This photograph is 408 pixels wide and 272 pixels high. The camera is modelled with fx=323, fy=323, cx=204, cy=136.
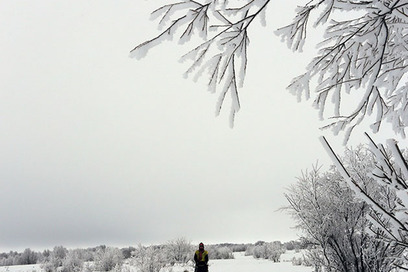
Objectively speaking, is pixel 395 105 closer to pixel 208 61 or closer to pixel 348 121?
pixel 348 121

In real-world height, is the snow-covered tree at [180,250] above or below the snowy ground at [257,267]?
above

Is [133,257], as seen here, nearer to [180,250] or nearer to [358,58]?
[180,250]

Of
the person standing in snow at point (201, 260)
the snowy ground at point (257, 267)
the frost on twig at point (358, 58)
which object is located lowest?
the snowy ground at point (257, 267)

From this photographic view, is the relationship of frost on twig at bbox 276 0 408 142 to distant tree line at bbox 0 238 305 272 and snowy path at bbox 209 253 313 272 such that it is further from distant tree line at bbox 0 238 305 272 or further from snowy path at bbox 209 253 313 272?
snowy path at bbox 209 253 313 272

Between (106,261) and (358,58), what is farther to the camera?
(106,261)

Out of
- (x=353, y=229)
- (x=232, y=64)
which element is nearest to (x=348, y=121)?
(x=232, y=64)

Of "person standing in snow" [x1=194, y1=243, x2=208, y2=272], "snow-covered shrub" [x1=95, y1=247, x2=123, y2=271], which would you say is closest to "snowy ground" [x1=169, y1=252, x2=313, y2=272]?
"snow-covered shrub" [x1=95, y1=247, x2=123, y2=271]

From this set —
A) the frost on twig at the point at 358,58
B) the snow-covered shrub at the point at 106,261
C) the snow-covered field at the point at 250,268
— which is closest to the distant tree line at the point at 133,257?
the snow-covered shrub at the point at 106,261

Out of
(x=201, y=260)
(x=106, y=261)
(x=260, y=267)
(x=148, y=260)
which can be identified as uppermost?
(x=201, y=260)

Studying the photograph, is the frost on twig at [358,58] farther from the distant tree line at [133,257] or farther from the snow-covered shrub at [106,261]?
the snow-covered shrub at [106,261]

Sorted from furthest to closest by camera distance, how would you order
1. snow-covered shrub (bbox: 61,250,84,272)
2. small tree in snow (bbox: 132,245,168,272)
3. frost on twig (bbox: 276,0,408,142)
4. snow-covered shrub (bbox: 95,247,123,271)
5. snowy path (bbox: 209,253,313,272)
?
snow-covered shrub (bbox: 61,250,84,272) → snow-covered shrub (bbox: 95,247,123,271) → snowy path (bbox: 209,253,313,272) → small tree in snow (bbox: 132,245,168,272) → frost on twig (bbox: 276,0,408,142)

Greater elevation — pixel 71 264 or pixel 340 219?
pixel 340 219

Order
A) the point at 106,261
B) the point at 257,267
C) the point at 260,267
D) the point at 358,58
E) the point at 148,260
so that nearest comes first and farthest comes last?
the point at 358,58 → the point at 148,260 → the point at 257,267 → the point at 260,267 → the point at 106,261

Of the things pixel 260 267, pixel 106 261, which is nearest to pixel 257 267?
pixel 260 267
